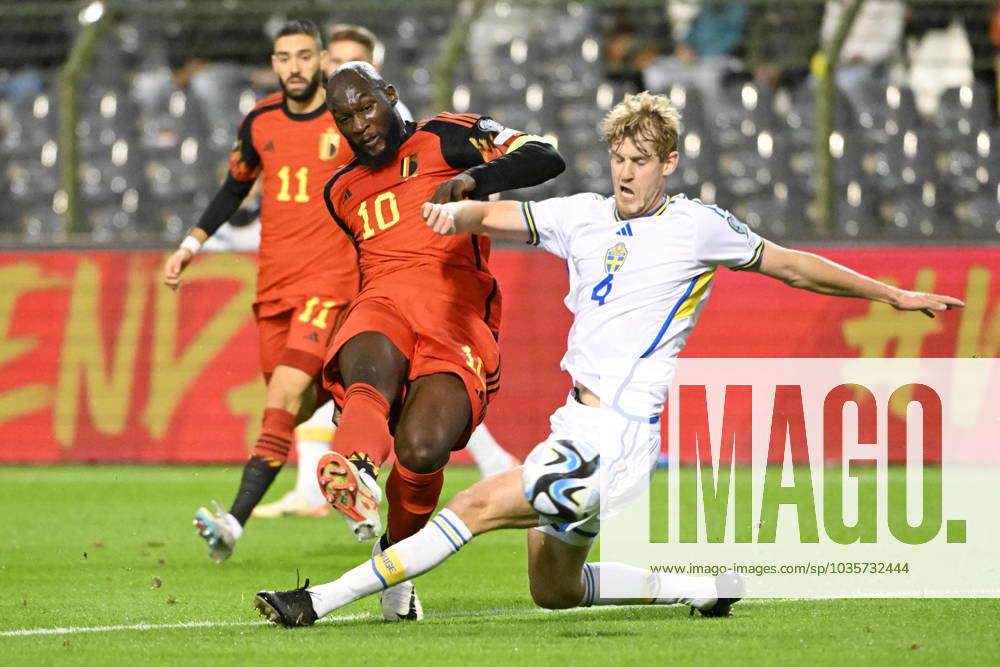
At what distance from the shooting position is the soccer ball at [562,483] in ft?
17.4

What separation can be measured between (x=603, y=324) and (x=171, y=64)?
10679 mm

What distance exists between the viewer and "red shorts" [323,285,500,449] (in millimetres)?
5957

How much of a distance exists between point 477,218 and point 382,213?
801 millimetres

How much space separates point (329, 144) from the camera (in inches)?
309

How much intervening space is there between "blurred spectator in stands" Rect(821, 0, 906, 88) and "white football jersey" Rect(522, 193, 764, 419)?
26.0 ft

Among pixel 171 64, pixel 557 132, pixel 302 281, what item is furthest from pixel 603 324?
pixel 171 64

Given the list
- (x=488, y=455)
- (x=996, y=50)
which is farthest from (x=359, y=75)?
(x=996, y=50)

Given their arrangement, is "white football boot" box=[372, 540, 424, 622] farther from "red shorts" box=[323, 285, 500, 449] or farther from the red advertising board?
the red advertising board

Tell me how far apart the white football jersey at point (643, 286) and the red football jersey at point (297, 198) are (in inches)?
92.5

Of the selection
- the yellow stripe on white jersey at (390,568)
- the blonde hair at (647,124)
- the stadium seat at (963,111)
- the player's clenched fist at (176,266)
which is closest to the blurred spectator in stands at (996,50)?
the stadium seat at (963,111)

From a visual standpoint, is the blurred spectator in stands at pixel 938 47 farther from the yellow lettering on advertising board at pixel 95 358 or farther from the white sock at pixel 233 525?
the white sock at pixel 233 525

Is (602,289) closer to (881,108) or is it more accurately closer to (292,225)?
(292,225)

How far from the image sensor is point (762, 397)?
11.2 meters

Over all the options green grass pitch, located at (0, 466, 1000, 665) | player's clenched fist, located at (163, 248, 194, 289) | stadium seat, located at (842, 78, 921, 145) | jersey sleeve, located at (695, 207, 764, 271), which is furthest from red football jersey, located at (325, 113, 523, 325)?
stadium seat, located at (842, 78, 921, 145)
